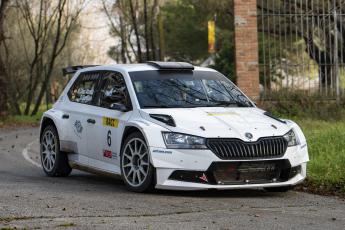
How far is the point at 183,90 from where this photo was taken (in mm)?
10438

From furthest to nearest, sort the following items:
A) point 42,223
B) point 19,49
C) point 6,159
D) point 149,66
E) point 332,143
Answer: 1. point 19,49
2. point 6,159
3. point 332,143
4. point 149,66
5. point 42,223

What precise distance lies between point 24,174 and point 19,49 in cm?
3605

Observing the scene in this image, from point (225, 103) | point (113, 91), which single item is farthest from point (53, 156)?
point (225, 103)

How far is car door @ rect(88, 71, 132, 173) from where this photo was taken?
10105 mm

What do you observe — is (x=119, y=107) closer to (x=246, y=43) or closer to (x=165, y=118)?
(x=165, y=118)

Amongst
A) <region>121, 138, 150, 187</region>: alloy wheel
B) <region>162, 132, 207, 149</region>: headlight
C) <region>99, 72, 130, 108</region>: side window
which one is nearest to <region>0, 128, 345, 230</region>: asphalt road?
<region>121, 138, 150, 187</region>: alloy wheel

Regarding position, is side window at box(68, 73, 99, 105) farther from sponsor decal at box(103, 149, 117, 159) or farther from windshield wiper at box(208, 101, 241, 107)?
windshield wiper at box(208, 101, 241, 107)

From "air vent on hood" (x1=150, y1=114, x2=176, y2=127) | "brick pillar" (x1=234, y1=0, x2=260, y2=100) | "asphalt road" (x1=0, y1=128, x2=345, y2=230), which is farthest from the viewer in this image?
"brick pillar" (x1=234, y1=0, x2=260, y2=100)

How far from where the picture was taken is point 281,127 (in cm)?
960

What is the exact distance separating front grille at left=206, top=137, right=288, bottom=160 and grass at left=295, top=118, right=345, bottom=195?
1305 mm

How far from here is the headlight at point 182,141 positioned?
9.08 m

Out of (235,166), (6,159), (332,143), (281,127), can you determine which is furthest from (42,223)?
(6,159)

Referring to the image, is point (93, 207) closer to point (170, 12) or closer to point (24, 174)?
point (24, 174)

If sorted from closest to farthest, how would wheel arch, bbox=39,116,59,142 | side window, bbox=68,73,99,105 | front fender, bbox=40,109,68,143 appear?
side window, bbox=68,73,99,105, front fender, bbox=40,109,68,143, wheel arch, bbox=39,116,59,142
